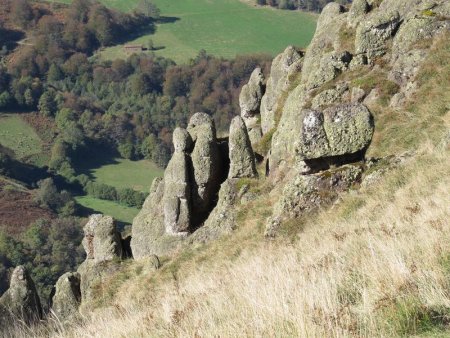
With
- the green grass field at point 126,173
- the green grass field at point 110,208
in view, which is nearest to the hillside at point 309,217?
the green grass field at point 110,208

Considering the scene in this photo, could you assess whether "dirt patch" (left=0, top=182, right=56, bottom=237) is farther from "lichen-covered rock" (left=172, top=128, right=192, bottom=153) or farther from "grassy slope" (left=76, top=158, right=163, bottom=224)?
"lichen-covered rock" (left=172, top=128, right=192, bottom=153)

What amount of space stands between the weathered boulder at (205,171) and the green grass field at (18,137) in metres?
147

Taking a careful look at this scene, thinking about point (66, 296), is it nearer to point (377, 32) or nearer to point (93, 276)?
point (93, 276)

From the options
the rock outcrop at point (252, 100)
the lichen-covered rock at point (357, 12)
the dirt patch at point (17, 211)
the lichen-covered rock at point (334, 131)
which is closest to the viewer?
the lichen-covered rock at point (334, 131)

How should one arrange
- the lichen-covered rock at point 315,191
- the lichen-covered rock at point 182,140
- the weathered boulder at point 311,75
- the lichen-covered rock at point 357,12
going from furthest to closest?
the lichen-covered rock at point 357,12, the lichen-covered rock at point 182,140, the weathered boulder at point 311,75, the lichen-covered rock at point 315,191

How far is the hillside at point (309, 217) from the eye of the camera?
7445mm

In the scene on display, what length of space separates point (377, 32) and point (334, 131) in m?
15.6

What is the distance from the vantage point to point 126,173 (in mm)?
159500

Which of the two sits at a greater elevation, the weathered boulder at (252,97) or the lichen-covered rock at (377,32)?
the lichen-covered rock at (377,32)

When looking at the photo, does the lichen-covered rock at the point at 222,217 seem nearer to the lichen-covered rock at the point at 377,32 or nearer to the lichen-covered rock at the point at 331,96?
the lichen-covered rock at the point at 331,96

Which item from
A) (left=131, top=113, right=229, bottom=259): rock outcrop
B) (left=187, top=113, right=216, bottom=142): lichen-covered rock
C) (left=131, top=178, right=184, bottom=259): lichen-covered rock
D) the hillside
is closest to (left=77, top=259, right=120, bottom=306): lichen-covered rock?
the hillside

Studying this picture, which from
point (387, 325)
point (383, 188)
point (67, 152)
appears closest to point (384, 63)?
point (383, 188)

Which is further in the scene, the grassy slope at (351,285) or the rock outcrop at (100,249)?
the rock outcrop at (100,249)

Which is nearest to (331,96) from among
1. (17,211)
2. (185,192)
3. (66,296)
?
(185,192)
